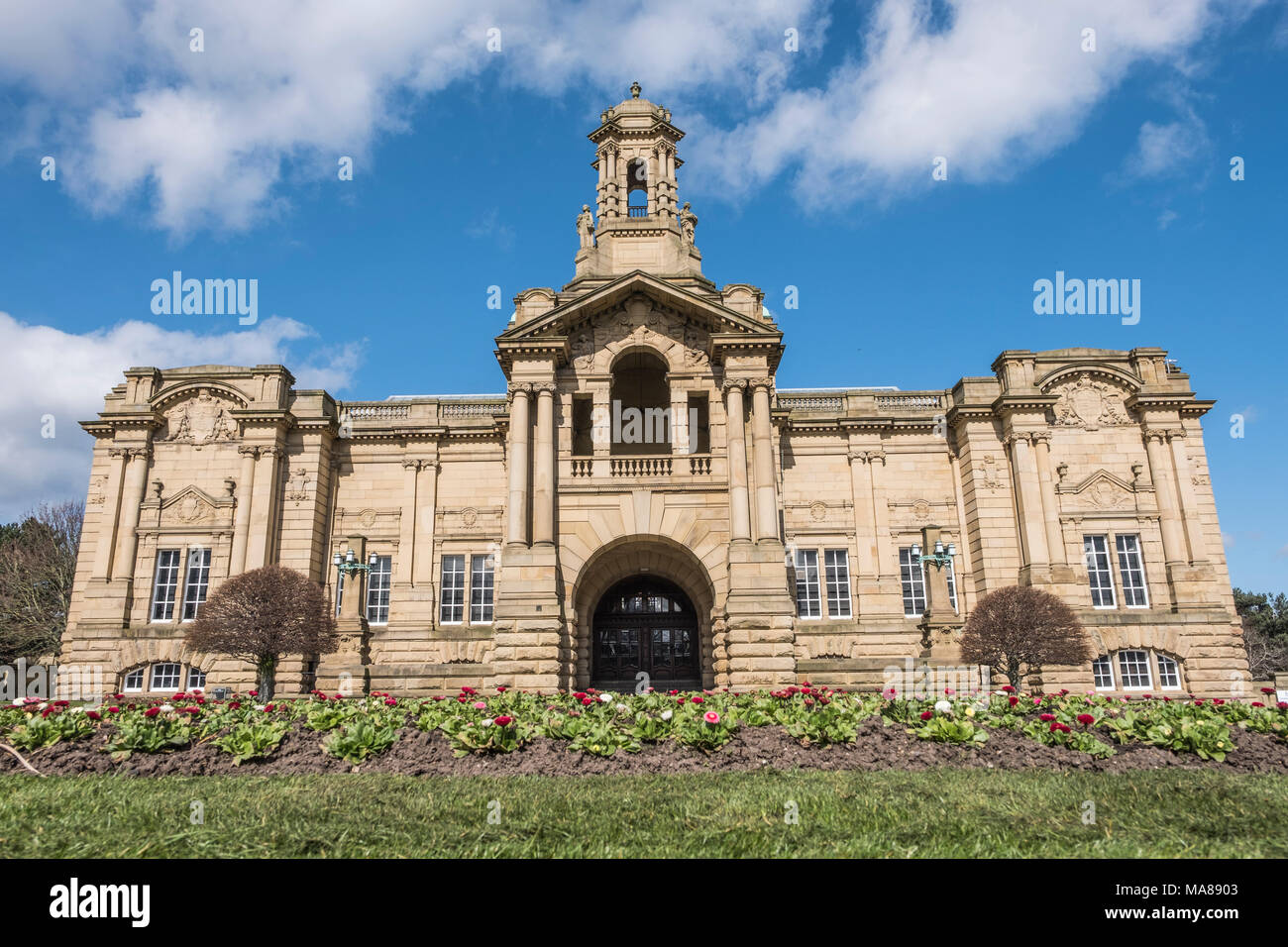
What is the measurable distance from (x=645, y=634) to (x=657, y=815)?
22.3 meters

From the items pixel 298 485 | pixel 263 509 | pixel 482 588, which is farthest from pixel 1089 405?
pixel 263 509

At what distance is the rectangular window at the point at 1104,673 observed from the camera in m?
29.0

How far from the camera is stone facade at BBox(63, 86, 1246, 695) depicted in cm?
2594

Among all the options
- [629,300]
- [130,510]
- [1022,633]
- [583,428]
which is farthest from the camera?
[130,510]

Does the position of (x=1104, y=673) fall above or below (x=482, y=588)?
below

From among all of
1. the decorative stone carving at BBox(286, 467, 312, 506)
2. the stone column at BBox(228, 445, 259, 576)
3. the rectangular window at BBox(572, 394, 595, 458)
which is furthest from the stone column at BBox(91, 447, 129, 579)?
the rectangular window at BBox(572, 394, 595, 458)

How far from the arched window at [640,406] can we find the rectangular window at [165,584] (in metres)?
17.7

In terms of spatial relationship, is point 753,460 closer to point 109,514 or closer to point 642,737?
point 642,737

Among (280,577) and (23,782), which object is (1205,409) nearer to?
(280,577)

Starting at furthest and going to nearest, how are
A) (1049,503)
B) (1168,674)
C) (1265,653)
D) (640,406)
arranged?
(1265,653) < (1049,503) < (640,406) < (1168,674)

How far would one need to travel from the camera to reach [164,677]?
97.1 ft
